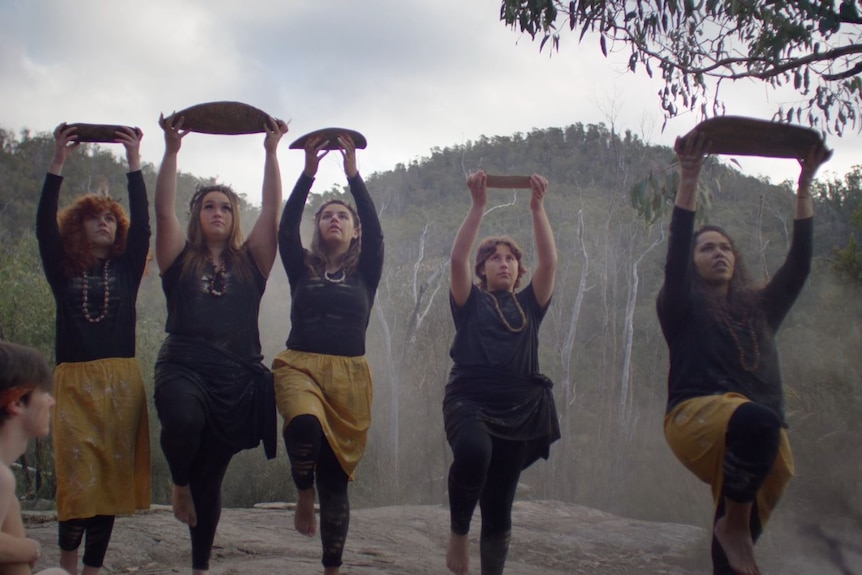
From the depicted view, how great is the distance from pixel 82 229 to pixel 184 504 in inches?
59.1

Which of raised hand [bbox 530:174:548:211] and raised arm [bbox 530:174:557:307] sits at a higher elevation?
raised hand [bbox 530:174:548:211]

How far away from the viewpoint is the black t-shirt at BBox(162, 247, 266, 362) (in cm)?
432

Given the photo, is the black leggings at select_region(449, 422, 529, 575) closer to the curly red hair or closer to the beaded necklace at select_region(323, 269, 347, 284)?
the beaded necklace at select_region(323, 269, 347, 284)

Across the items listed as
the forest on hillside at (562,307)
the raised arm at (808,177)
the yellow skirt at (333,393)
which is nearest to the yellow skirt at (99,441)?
the yellow skirt at (333,393)

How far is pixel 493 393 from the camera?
459 centimetres

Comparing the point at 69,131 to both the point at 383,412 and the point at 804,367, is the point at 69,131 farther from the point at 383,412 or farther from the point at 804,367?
the point at 383,412

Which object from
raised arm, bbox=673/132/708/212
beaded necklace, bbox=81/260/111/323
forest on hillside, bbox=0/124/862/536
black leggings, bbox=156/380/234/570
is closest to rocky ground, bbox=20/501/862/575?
black leggings, bbox=156/380/234/570

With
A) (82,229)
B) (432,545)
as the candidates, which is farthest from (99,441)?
(432,545)

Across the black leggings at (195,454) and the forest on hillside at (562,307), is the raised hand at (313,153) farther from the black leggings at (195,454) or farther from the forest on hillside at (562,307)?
the forest on hillside at (562,307)

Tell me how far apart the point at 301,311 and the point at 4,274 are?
9.72 meters

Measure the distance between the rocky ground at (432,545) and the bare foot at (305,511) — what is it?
1.01 metres

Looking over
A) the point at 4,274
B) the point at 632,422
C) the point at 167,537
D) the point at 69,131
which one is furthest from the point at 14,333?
the point at 632,422

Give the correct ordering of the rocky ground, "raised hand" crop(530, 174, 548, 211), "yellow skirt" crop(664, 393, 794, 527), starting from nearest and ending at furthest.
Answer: "yellow skirt" crop(664, 393, 794, 527), "raised hand" crop(530, 174, 548, 211), the rocky ground

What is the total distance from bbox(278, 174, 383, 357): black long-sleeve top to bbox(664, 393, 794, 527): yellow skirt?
1.70m
